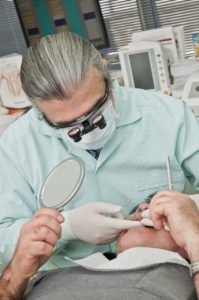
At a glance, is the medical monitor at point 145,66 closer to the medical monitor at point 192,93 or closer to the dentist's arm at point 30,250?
the medical monitor at point 192,93

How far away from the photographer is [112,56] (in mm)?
2973

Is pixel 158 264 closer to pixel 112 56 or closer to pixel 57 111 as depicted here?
pixel 57 111

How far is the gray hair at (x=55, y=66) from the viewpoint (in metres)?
1.15

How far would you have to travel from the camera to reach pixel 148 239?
124 cm

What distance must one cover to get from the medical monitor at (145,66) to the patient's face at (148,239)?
141 cm

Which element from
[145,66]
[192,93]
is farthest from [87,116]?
[145,66]

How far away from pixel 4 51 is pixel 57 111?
2.47 metres

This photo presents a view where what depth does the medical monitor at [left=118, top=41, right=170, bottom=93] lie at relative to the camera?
96.5 inches

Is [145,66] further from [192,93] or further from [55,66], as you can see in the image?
[55,66]

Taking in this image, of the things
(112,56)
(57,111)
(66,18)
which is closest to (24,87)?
(57,111)

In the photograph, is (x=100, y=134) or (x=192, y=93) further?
(x=192, y=93)

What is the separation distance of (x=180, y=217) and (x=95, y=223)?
11.4 inches

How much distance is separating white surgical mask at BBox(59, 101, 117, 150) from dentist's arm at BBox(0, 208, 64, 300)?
33 cm

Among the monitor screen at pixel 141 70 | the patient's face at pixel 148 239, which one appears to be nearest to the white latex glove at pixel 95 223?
the patient's face at pixel 148 239
